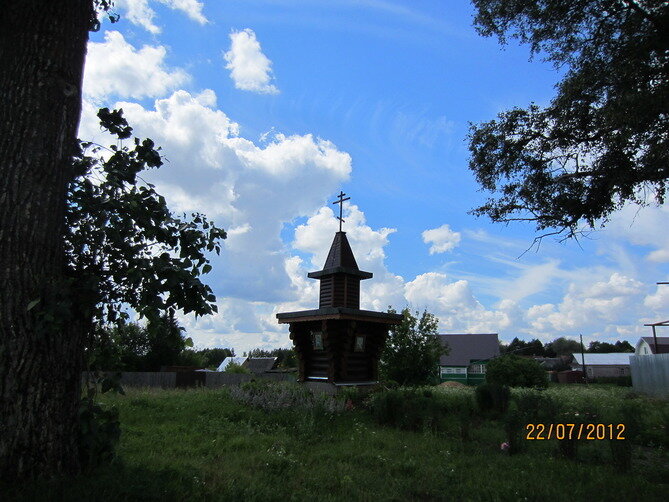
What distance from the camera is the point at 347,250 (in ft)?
53.3

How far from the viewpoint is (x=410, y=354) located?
2506cm

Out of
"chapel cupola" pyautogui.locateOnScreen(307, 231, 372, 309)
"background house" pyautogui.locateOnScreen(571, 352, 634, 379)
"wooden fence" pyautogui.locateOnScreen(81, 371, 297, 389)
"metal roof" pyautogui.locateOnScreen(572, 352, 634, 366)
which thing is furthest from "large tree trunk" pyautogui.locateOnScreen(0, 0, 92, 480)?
"metal roof" pyautogui.locateOnScreen(572, 352, 634, 366)

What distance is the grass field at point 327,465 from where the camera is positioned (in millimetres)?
4633

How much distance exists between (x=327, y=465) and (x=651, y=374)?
2440cm

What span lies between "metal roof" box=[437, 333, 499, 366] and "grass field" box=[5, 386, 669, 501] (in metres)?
46.4

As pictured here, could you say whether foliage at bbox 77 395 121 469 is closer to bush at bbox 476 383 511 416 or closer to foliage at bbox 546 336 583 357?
bush at bbox 476 383 511 416

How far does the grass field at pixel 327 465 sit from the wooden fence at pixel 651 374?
14609 millimetres

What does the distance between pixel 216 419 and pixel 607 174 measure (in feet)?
34.0

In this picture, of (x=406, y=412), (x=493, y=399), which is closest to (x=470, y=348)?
(x=493, y=399)

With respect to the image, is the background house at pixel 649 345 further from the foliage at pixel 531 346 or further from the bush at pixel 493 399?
the bush at pixel 493 399

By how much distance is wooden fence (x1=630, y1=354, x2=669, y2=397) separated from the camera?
22.8 m

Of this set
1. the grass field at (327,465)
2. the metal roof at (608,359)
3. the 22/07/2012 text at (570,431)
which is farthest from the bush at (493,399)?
the metal roof at (608,359)

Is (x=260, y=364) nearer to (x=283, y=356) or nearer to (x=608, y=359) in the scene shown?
(x=283, y=356)

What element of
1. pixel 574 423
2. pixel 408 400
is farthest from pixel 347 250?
pixel 574 423
